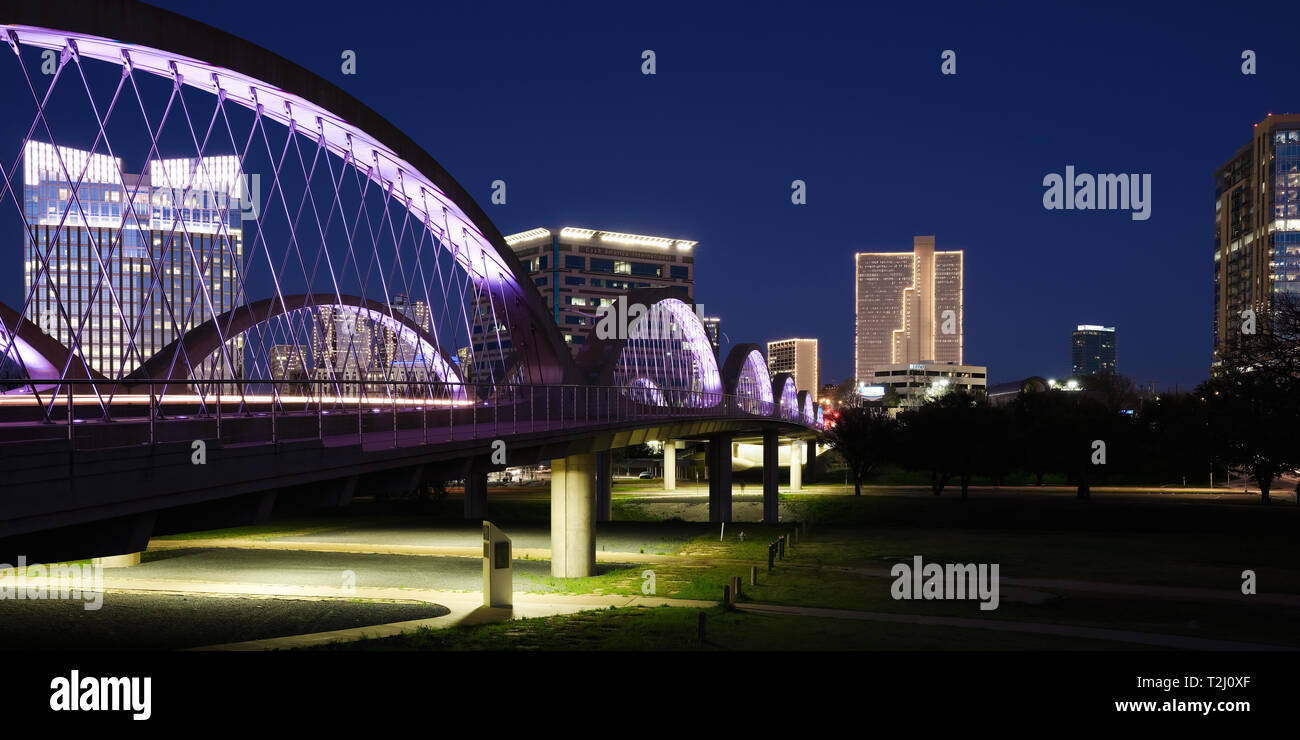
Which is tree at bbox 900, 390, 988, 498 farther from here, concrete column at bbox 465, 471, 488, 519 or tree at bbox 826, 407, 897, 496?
concrete column at bbox 465, 471, 488, 519

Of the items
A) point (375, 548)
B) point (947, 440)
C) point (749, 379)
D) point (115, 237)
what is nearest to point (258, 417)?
point (375, 548)

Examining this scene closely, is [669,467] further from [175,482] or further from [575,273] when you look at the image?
[575,273]

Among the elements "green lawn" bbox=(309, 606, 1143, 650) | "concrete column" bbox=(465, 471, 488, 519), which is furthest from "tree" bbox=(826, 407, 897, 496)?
"green lawn" bbox=(309, 606, 1143, 650)

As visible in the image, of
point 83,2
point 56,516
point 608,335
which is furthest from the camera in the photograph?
point 608,335

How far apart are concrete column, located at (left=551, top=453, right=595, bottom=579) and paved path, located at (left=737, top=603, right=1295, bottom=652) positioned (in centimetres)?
901

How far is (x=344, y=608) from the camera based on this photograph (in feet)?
85.7

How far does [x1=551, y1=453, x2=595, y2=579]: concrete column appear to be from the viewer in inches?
1358

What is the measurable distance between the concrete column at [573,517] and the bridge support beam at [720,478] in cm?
3183

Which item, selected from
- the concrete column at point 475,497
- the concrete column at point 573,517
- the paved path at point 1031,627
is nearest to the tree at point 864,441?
the concrete column at point 475,497

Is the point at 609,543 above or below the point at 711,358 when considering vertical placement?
below

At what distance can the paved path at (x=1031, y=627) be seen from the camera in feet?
70.8

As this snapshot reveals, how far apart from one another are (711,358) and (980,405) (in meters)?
21.7
